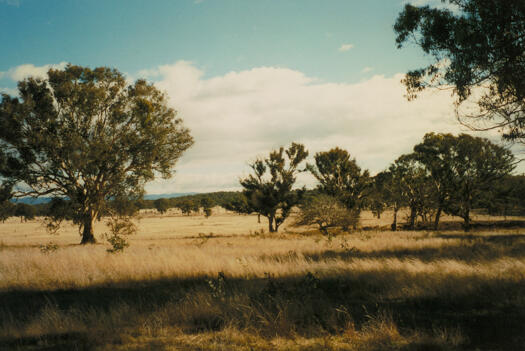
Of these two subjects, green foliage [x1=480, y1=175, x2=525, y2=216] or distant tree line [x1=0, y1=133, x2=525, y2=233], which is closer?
distant tree line [x1=0, y1=133, x2=525, y2=233]

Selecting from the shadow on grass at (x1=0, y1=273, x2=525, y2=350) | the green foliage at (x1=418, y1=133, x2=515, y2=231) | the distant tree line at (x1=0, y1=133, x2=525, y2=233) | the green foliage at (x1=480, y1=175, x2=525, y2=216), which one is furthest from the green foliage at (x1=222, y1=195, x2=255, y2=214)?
the green foliage at (x1=480, y1=175, x2=525, y2=216)

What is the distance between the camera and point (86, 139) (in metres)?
22.2

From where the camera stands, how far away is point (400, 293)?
6766 mm

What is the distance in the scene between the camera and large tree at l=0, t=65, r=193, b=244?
66.9 feet

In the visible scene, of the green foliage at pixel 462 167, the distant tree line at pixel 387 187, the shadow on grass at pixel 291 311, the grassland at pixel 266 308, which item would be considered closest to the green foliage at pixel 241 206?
the distant tree line at pixel 387 187

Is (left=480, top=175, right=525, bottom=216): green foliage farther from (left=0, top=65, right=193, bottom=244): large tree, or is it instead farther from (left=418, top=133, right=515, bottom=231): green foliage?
(left=0, top=65, right=193, bottom=244): large tree

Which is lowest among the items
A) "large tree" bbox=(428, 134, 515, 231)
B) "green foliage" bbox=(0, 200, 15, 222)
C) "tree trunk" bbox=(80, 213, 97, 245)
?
"tree trunk" bbox=(80, 213, 97, 245)

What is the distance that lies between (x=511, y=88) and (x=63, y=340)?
43.0ft

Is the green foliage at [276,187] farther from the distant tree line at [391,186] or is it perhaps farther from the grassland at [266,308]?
the grassland at [266,308]

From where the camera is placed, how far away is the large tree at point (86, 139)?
2041cm

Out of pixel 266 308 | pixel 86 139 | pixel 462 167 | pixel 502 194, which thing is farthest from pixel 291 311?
pixel 502 194

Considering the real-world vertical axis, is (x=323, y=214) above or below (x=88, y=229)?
above

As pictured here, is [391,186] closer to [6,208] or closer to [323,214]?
[323,214]

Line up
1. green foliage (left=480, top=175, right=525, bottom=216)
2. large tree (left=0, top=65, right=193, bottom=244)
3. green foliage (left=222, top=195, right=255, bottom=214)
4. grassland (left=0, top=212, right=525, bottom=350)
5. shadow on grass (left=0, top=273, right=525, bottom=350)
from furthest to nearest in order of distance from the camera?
green foliage (left=480, top=175, right=525, bottom=216), green foliage (left=222, top=195, right=255, bottom=214), large tree (left=0, top=65, right=193, bottom=244), shadow on grass (left=0, top=273, right=525, bottom=350), grassland (left=0, top=212, right=525, bottom=350)
